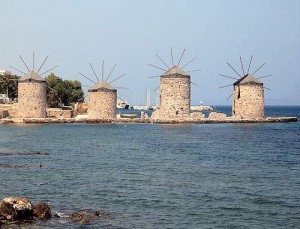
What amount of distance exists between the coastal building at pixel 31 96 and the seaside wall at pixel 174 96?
12097 mm

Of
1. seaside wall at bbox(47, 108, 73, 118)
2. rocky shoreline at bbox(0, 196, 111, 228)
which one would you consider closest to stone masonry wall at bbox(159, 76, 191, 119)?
A: seaside wall at bbox(47, 108, 73, 118)

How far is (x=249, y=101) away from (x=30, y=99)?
862 inches

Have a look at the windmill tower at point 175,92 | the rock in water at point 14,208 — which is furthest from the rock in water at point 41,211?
the windmill tower at point 175,92

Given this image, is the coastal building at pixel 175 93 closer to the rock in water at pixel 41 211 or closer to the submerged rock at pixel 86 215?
the submerged rock at pixel 86 215

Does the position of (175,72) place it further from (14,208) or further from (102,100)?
(14,208)

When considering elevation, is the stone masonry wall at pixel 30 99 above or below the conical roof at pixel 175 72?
below

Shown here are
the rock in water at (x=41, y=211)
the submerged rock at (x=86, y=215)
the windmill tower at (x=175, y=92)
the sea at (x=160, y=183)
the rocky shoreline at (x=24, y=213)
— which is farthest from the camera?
the windmill tower at (x=175, y=92)

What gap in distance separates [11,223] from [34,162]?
12097 millimetres

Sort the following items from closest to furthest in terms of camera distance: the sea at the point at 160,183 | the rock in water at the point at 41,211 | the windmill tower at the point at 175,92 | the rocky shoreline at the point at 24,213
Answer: the rocky shoreline at the point at 24,213 < the rock in water at the point at 41,211 < the sea at the point at 160,183 < the windmill tower at the point at 175,92

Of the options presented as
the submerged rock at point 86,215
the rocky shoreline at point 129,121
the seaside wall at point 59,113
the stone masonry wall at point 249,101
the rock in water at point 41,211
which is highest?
the stone masonry wall at point 249,101

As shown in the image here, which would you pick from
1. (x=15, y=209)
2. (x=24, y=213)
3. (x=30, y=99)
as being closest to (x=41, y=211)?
(x=24, y=213)

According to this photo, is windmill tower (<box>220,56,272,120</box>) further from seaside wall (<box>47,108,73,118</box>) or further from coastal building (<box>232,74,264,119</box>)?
seaside wall (<box>47,108,73,118</box>)

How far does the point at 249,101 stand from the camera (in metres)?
62.9

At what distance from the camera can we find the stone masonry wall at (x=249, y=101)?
2464 inches
